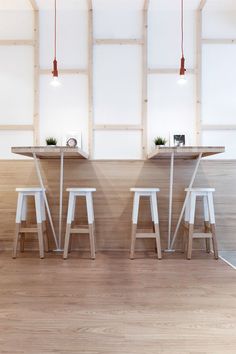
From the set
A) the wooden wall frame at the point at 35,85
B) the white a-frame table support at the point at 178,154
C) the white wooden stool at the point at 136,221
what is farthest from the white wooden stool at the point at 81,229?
the wooden wall frame at the point at 35,85

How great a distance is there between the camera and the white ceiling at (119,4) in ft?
12.2

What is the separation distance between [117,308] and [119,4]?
11.4 ft

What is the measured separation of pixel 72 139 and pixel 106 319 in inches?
94.0

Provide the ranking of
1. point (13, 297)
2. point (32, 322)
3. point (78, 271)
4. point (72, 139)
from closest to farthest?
point (32, 322)
point (13, 297)
point (78, 271)
point (72, 139)

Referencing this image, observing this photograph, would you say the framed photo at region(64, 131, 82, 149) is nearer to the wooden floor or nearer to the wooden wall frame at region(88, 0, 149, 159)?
the wooden wall frame at region(88, 0, 149, 159)

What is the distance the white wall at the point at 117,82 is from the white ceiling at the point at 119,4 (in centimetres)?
3

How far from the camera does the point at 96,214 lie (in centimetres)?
375

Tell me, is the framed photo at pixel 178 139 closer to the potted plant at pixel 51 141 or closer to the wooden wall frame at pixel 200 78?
the wooden wall frame at pixel 200 78

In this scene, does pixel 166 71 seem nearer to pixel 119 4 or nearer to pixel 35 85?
pixel 119 4

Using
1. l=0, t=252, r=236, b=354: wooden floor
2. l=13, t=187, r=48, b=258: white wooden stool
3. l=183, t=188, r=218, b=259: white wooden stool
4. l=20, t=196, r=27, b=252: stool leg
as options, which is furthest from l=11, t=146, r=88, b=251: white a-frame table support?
l=183, t=188, r=218, b=259: white wooden stool

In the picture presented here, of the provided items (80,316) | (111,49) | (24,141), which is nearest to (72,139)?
(24,141)

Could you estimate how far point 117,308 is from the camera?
1.87 m

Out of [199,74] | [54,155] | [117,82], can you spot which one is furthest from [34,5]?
[199,74]

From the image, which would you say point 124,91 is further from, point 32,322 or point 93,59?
point 32,322
